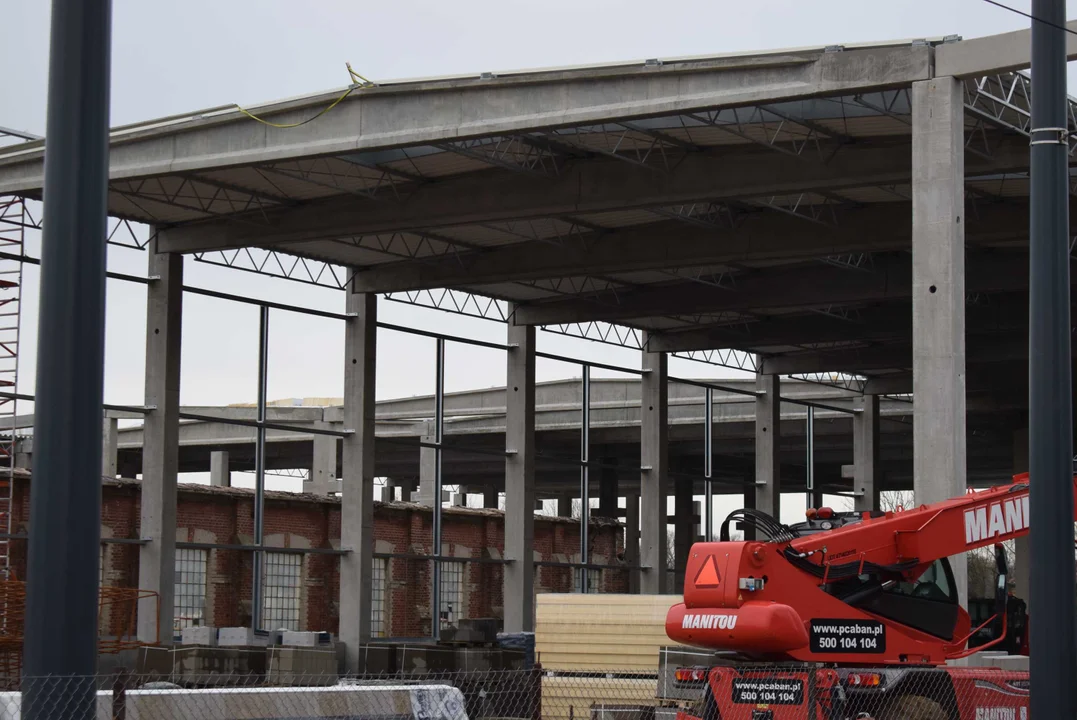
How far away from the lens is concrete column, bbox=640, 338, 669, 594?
46219mm

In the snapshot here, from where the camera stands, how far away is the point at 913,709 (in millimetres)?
14398

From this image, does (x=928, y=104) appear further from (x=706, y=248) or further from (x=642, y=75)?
(x=706, y=248)

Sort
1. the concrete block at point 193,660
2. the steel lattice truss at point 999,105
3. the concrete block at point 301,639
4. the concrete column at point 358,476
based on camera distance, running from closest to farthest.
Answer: the steel lattice truss at point 999,105, the concrete block at point 193,660, the concrete block at point 301,639, the concrete column at point 358,476

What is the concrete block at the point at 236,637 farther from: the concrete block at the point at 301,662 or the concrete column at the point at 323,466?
the concrete column at the point at 323,466

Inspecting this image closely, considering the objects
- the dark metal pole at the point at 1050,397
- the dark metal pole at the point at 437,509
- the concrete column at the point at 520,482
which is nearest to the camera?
the dark metal pole at the point at 1050,397

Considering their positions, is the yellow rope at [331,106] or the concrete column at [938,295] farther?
the yellow rope at [331,106]

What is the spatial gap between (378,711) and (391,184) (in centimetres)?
2021

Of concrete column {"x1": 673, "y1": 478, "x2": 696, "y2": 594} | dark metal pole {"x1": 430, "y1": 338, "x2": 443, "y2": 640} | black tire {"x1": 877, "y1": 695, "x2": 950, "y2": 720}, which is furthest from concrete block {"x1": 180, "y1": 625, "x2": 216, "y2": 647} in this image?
concrete column {"x1": 673, "y1": 478, "x2": 696, "y2": 594}

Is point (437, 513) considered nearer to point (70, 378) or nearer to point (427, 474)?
point (427, 474)

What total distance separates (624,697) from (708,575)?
16.2ft

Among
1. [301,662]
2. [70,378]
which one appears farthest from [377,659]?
[70,378]

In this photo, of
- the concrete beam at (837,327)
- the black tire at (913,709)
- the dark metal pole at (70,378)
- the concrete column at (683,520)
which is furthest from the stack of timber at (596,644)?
the concrete column at (683,520)

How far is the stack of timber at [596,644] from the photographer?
68.3ft

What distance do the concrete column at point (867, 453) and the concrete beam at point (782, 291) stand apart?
15694 millimetres
